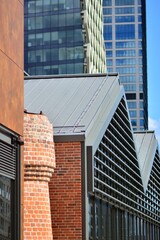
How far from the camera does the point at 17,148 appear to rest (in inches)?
463

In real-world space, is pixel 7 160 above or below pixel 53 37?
below

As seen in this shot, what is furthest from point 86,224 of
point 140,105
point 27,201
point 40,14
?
point 140,105

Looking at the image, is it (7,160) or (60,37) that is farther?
(60,37)

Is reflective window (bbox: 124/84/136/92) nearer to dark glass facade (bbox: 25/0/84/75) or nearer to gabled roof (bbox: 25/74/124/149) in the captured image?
dark glass facade (bbox: 25/0/84/75)

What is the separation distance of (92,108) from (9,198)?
9.85 m

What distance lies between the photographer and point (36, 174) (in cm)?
1581

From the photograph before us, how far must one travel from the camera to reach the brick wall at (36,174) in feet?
51.7

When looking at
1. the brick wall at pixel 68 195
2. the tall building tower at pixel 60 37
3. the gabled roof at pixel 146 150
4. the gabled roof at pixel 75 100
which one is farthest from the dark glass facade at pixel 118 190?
the tall building tower at pixel 60 37

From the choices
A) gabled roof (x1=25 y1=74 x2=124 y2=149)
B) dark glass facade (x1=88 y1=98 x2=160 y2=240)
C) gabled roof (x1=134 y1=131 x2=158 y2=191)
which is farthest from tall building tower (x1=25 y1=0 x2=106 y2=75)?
gabled roof (x1=25 y1=74 x2=124 y2=149)

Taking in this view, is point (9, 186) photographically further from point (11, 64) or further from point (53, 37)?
point (53, 37)

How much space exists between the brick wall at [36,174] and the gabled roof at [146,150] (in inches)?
685

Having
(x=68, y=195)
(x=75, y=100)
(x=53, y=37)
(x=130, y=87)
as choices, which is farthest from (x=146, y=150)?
(x=130, y=87)

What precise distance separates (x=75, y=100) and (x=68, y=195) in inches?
164

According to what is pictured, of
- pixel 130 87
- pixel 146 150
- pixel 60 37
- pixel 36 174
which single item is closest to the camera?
pixel 36 174
